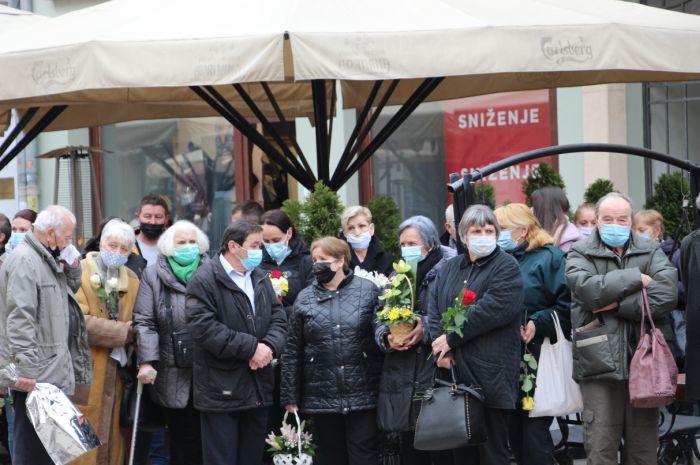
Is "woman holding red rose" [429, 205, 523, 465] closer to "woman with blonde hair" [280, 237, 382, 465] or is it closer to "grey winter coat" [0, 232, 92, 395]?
"woman with blonde hair" [280, 237, 382, 465]

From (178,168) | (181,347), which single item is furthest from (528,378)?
(178,168)

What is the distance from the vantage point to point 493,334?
7.02 m

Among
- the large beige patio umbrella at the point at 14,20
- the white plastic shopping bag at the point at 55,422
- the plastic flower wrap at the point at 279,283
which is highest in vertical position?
the large beige patio umbrella at the point at 14,20

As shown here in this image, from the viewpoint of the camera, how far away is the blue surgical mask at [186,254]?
26.5ft

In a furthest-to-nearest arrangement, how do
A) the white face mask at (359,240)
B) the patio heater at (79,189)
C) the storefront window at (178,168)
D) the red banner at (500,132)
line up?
the storefront window at (178,168)
the patio heater at (79,189)
the red banner at (500,132)
the white face mask at (359,240)

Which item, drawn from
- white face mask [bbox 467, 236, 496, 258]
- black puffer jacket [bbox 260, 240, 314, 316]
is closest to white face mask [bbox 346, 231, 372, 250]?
black puffer jacket [bbox 260, 240, 314, 316]

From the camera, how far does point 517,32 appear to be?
7.40 metres

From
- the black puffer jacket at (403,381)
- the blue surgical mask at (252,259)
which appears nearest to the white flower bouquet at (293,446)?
the black puffer jacket at (403,381)

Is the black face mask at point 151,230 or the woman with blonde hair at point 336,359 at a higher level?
the black face mask at point 151,230

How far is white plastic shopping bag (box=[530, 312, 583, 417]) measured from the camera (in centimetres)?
732

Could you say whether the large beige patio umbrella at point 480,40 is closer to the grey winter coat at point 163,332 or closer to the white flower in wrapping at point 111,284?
the grey winter coat at point 163,332

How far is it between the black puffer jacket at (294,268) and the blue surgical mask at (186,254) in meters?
0.57

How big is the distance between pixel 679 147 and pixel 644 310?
5710 mm

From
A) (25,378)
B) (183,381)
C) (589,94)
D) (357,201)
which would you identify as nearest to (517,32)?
(183,381)
